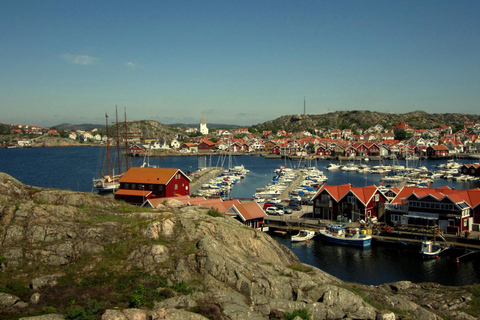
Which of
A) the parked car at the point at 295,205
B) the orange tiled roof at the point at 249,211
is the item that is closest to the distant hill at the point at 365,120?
the parked car at the point at 295,205

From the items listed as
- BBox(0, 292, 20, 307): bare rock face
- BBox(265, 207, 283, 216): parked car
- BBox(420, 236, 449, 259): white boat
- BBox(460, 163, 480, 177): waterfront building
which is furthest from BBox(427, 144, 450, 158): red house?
BBox(0, 292, 20, 307): bare rock face

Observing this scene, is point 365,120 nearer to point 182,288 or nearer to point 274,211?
point 274,211

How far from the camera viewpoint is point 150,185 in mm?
31359

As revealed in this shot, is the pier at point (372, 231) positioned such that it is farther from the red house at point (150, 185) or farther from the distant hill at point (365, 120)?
the distant hill at point (365, 120)

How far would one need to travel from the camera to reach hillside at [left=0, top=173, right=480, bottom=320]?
933 cm

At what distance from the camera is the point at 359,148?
9506cm

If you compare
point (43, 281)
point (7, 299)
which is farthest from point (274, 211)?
point (7, 299)

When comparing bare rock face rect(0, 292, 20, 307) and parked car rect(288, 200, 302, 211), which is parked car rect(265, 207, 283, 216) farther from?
bare rock face rect(0, 292, 20, 307)

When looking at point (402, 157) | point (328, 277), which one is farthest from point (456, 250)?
point (402, 157)

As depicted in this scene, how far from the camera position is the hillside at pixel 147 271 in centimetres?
933

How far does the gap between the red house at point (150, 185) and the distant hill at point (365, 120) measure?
12536cm

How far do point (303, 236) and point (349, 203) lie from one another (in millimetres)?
4732

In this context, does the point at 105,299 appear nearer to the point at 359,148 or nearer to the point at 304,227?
the point at 304,227

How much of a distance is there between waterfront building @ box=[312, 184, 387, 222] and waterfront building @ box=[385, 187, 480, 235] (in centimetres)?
159
